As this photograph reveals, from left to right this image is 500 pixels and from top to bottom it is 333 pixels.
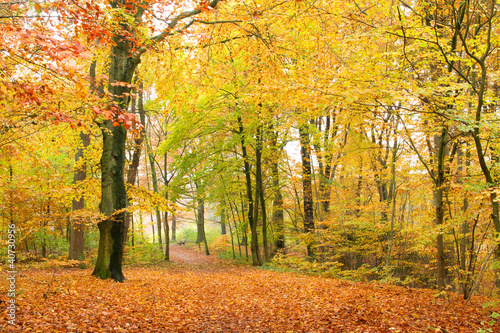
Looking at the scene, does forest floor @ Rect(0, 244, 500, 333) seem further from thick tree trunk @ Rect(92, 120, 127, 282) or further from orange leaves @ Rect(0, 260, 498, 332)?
thick tree trunk @ Rect(92, 120, 127, 282)

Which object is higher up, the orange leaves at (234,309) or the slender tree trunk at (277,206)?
the slender tree trunk at (277,206)

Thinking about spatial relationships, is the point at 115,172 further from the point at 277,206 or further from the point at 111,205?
the point at 277,206

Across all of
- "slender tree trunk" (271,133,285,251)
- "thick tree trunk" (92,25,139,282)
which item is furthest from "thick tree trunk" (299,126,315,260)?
"thick tree trunk" (92,25,139,282)

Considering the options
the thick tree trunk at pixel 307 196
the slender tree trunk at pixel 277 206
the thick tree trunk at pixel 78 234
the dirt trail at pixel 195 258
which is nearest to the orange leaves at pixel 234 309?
the thick tree trunk at pixel 78 234

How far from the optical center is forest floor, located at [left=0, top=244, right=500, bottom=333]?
170 inches

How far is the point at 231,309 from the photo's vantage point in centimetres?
595

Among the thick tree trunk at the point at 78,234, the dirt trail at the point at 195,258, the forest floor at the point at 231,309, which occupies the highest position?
the thick tree trunk at the point at 78,234

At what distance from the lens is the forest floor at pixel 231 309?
432cm

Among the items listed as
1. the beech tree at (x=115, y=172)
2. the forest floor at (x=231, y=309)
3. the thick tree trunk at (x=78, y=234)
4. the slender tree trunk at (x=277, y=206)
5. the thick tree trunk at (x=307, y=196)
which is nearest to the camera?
the forest floor at (x=231, y=309)

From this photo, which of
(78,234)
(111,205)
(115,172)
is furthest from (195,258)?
(115,172)

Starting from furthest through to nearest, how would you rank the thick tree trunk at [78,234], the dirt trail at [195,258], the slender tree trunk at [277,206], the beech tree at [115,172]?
the dirt trail at [195,258] < the slender tree trunk at [277,206] < the thick tree trunk at [78,234] < the beech tree at [115,172]

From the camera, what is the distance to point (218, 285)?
27.4 ft

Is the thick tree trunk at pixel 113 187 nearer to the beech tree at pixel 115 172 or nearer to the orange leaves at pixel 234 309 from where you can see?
the beech tree at pixel 115 172

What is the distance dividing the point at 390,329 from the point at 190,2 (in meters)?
8.23
